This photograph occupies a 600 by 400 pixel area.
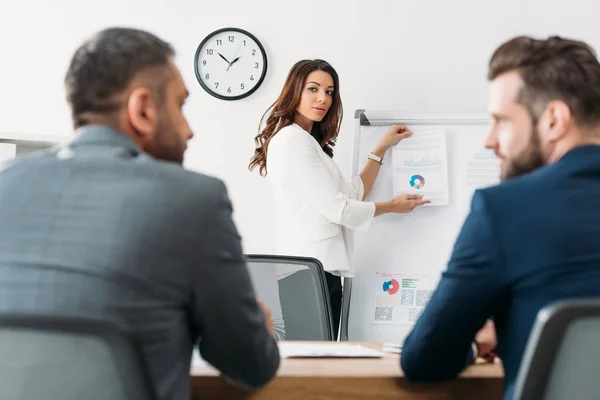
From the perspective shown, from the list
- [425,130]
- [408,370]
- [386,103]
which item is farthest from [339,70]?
[408,370]

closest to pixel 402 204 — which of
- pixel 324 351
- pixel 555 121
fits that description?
pixel 324 351

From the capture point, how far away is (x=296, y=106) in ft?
10.2

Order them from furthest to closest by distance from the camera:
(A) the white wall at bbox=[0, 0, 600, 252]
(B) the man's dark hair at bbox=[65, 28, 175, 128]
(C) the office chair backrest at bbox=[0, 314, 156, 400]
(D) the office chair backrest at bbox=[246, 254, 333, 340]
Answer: (A) the white wall at bbox=[0, 0, 600, 252], (D) the office chair backrest at bbox=[246, 254, 333, 340], (B) the man's dark hair at bbox=[65, 28, 175, 128], (C) the office chair backrest at bbox=[0, 314, 156, 400]

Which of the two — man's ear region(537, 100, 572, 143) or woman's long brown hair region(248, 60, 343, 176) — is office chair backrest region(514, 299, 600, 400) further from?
woman's long brown hair region(248, 60, 343, 176)

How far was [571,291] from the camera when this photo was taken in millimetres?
963

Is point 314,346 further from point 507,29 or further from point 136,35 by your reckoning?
point 507,29

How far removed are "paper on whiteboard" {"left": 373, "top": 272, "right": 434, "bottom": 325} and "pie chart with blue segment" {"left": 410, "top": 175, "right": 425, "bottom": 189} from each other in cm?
40

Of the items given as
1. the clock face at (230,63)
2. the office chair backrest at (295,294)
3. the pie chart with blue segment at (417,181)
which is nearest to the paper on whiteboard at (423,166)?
the pie chart with blue segment at (417,181)

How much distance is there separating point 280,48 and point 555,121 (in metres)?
2.78

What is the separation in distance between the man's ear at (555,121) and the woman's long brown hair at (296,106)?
1.99 m

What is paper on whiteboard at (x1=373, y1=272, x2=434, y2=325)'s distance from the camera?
3014mm

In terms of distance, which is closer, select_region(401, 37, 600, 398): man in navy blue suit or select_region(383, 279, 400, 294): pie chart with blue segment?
select_region(401, 37, 600, 398): man in navy blue suit

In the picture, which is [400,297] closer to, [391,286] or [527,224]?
[391,286]

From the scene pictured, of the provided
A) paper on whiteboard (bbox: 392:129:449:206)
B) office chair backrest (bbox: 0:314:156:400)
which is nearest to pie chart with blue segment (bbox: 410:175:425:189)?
paper on whiteboard (bbox: 392:129:449:206)
